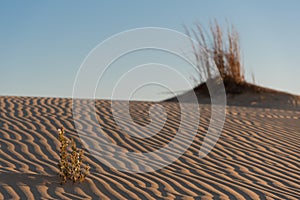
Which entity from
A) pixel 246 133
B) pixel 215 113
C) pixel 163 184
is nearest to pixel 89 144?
pixel 163 184

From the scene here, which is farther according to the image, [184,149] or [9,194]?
[184,149]

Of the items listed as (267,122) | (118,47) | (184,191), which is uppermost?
(118,47)

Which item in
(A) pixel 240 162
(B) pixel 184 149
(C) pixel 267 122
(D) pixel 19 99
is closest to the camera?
(A) pixel 240 162

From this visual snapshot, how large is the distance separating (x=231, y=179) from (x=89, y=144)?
7.85ft

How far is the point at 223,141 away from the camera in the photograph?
28.5 ft

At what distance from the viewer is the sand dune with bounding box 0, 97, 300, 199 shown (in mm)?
5652

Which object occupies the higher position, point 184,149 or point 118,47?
point 118,47

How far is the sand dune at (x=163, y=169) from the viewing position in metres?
5.65

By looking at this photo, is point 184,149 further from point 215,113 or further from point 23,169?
point 215,113

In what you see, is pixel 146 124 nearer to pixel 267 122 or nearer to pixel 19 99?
pixel 267 122

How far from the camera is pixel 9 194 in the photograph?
5238 millimetres

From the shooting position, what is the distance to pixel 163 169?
22.2 ft

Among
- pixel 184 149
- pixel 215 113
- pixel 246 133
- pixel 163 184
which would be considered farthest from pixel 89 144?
pixel 215 113

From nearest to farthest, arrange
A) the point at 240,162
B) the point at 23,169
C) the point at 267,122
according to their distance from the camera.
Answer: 1. the point at 23,169
2. the point at 240,162
3. the point at 267,122
